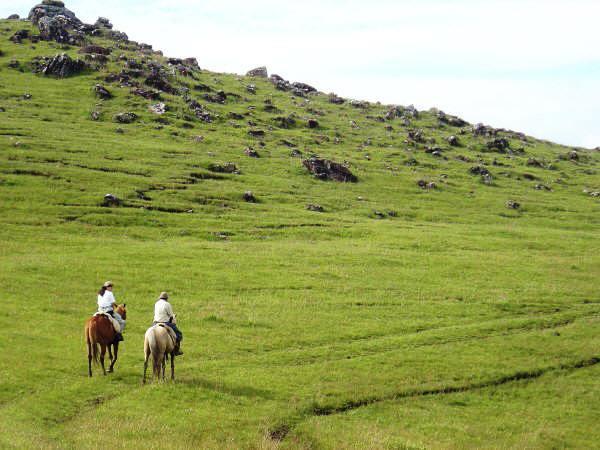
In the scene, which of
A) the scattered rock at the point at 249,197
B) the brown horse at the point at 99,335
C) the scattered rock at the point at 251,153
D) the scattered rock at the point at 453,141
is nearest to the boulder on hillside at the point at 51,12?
the scattered rock at the point at 251,153

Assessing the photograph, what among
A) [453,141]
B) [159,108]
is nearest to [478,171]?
[453,141]

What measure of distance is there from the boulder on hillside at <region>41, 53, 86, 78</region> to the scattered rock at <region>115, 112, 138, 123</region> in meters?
27.7

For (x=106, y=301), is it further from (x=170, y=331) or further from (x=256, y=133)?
(x=256, y=133)

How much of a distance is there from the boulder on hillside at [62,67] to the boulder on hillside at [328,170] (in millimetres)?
65548

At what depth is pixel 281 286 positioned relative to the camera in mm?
54500

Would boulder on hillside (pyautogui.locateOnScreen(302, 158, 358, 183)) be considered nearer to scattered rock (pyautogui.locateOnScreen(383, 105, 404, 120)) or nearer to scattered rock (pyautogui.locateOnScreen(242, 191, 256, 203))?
scattered rock (pyautogui.locateOnScreen(242, 191, 256, 203))

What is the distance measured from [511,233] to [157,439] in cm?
6701

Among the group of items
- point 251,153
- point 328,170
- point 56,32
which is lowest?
point 328,170

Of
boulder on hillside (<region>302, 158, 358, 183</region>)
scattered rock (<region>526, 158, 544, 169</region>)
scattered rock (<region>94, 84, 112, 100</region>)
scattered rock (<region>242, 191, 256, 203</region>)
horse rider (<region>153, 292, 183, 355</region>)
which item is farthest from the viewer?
scattered rock (<region>526, 158, 544, 169</region>)

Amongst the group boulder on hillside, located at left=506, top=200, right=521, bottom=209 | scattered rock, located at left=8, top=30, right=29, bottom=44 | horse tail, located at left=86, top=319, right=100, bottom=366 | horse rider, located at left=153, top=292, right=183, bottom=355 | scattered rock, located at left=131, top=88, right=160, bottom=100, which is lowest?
horse tail, located at left=86, top=319, right=100, bottom=366

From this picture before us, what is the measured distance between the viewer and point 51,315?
4341 centimetres

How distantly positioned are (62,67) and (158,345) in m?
125

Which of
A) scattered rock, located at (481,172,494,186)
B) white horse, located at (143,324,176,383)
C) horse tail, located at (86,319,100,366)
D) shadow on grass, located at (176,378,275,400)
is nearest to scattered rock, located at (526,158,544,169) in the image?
scattered rock, located at (481,172,494,186)

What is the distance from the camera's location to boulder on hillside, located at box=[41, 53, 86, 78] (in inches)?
5531
